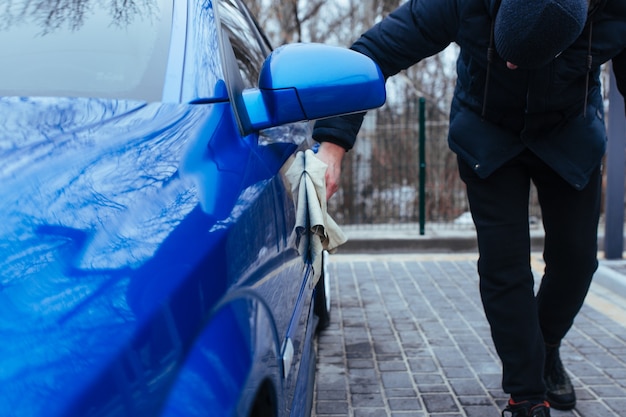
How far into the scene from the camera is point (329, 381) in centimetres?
304

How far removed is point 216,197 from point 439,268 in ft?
15.5

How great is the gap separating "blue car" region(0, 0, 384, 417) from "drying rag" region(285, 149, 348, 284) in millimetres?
53

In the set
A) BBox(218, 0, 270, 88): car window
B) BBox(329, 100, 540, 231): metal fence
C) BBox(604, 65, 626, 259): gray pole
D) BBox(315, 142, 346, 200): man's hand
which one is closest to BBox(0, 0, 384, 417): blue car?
BBox(218, 0, 270, 88): car window

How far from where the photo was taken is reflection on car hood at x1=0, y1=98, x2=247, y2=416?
0.72 m

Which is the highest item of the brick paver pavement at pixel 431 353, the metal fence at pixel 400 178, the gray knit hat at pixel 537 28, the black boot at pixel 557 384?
the gray knit hat at pixel 537 28

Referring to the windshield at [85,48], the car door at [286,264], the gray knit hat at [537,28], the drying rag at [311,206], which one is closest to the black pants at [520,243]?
the gray knit hat at [537,28]

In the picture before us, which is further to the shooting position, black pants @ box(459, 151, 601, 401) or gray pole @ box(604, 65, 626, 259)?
gray pole @ box(604, 65, 626, 259)

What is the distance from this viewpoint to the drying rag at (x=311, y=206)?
1786mm

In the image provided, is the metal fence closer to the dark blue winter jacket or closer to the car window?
the car window

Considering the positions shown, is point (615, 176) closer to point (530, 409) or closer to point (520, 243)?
point (520, 243)

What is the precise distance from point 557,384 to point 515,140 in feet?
3.93

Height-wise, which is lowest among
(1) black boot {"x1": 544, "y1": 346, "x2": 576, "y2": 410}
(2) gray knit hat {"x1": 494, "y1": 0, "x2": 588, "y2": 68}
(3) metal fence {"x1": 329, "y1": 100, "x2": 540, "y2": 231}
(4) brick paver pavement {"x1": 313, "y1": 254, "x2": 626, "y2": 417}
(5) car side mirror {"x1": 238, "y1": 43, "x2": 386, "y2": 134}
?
(4) brick paver pavement {"x1": 313, "y1": 254, "x2": 626, "y2": 417}

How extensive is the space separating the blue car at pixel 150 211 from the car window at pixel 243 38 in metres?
0.11

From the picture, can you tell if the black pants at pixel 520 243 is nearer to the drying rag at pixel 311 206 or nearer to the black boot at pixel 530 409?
the black boot at pixel 530 409
